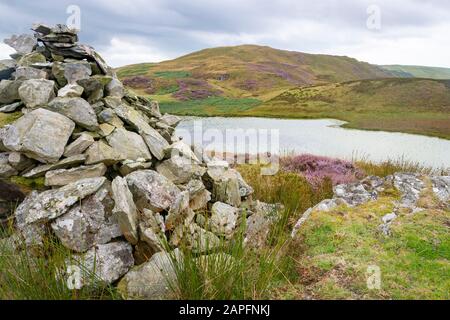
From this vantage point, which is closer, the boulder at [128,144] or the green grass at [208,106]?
the boulder at [128,144]

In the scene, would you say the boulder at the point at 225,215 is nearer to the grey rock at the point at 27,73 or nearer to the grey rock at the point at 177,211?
the grey rock at the point at 177,211

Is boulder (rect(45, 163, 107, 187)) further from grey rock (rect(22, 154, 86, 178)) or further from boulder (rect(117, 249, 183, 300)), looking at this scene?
boulder (rect(117, 249, 183, 300))

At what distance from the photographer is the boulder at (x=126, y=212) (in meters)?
5.16

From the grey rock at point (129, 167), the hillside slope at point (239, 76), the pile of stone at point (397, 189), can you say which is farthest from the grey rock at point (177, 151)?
the hillside slope at point (239, 76)

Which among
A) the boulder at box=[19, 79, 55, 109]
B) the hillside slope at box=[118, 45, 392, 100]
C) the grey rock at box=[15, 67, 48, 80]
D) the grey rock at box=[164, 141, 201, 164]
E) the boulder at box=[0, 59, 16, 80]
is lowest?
the grey rock at box=[164, 141, 201, 164]

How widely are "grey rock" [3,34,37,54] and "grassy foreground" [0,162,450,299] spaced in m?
6.71

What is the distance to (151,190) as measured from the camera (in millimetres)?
5996

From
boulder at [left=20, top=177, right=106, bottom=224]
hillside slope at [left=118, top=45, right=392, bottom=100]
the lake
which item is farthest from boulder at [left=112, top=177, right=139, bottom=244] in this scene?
hillside slope at [left=118, top=45, right=392, bottom=100]

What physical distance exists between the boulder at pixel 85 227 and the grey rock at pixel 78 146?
1305mm

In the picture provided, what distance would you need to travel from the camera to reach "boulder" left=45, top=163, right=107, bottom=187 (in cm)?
623

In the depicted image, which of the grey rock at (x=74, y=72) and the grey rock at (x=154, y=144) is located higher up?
the grey rock at (x=74, y=72)

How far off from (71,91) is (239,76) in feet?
275
